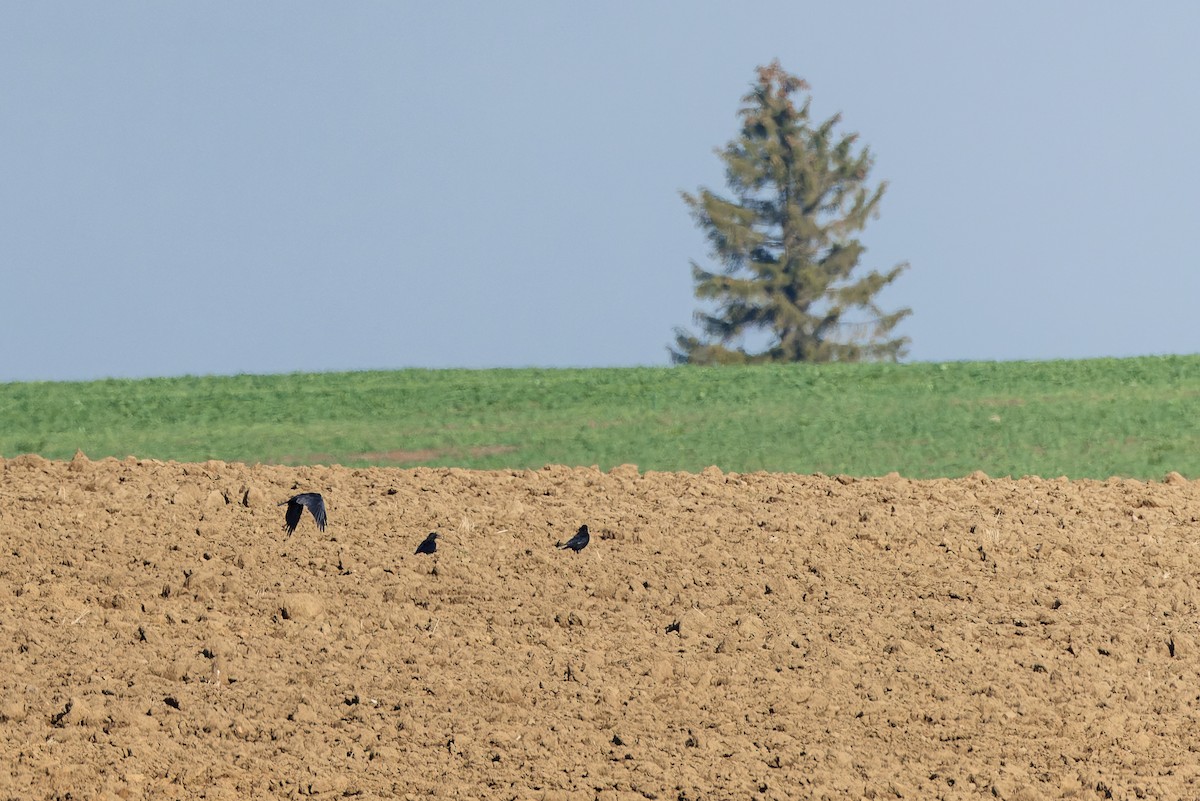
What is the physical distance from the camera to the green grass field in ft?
43.4

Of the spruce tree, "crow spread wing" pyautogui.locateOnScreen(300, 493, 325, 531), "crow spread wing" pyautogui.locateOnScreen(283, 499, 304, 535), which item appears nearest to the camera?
"crow spread wing" pyautogui.locateOnScreen(300, 493, 325, 531)

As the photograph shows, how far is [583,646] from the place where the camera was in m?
6.07

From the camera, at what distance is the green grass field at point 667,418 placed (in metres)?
13.2

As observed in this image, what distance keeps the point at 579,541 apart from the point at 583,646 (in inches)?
40.2

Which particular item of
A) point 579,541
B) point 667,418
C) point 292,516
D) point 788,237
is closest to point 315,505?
point 292,516

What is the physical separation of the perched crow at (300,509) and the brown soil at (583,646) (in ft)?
0.29

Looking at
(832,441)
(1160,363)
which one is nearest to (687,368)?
(832,441)

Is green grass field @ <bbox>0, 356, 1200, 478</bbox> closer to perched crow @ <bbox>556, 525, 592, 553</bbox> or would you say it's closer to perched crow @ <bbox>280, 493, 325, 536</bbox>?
perched crow @ <bbox>556, 525, 592, 553</bbox>

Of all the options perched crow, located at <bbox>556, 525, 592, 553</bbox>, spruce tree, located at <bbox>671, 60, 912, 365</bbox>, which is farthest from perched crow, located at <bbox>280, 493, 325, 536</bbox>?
spruce tree, located at <bbox>671, 60, 912, 365</bbox>

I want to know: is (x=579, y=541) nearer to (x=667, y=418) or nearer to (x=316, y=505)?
(x=316, y=505)

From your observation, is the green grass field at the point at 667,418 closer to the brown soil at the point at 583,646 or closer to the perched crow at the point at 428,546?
the brown soil at the point at 583,646

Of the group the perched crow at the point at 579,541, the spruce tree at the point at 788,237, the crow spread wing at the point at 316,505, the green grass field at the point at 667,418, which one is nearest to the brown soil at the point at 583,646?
the perched crow at the point at 579,541

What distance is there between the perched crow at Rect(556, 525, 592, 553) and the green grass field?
5.50 metres

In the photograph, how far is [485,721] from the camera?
5449 mm
